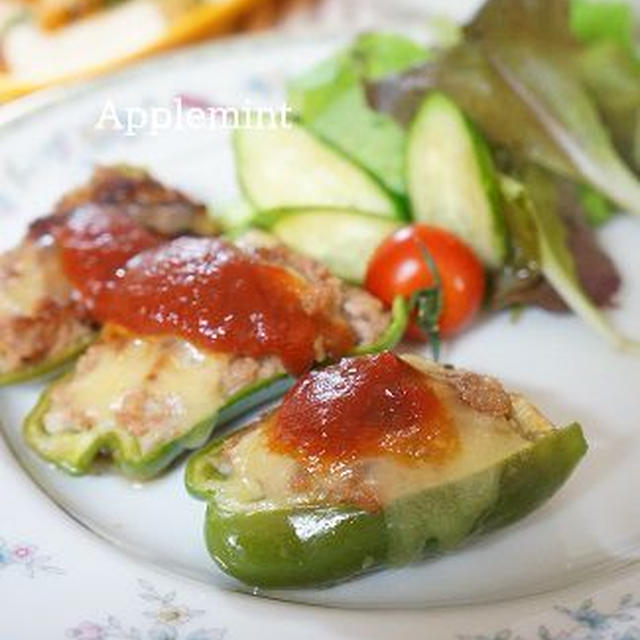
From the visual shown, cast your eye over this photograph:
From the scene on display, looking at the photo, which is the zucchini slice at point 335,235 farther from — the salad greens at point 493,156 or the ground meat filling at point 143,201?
the ground meat filling at point 143,201

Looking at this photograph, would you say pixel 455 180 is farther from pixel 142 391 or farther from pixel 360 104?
pixel 142 391

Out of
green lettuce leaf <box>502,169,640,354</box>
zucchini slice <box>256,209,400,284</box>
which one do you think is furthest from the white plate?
zucchini slice <box>256,209,400,284</box>

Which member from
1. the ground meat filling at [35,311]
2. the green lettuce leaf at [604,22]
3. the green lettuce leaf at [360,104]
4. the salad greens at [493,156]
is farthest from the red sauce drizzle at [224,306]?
the green lettuce leaf at [604,22]

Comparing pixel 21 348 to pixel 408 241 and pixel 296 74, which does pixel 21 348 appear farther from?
pixel 296 74

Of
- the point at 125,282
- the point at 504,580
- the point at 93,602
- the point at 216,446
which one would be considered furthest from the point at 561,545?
the point at 125,282

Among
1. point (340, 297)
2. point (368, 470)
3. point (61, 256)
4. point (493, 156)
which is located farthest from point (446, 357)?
point (61, 256)

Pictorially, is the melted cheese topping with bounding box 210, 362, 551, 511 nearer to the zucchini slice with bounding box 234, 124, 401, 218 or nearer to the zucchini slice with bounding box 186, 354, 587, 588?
the zucchini slice with bounding box 186, 354, 587, 588
